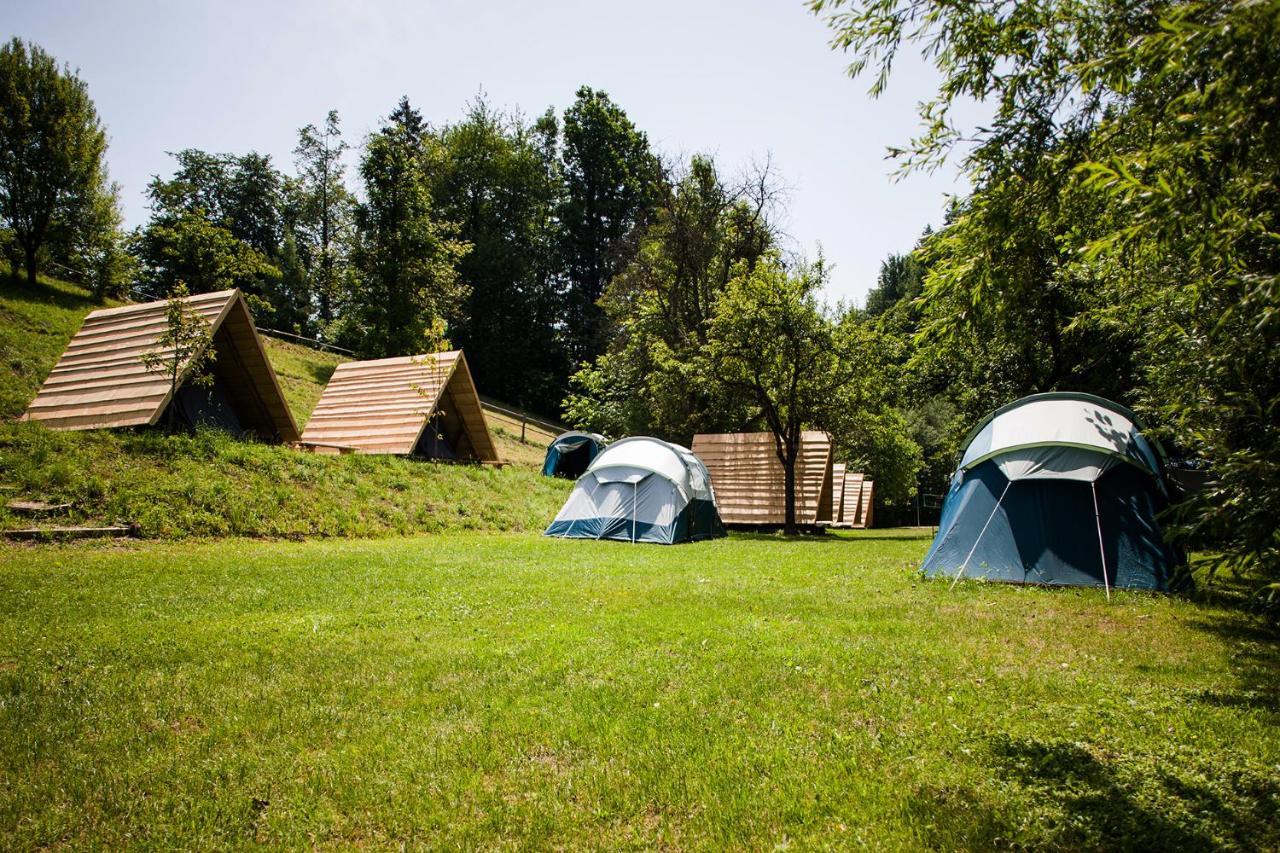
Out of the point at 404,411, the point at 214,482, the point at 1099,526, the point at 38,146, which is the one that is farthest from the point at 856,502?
the point at 38,146

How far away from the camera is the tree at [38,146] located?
24.2 metres

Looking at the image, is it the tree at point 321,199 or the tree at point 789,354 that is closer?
the tree at point 789,354

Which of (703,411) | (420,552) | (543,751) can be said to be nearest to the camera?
(543,751)

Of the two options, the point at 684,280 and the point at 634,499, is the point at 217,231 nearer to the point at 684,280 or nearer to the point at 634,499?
the point at 684,280

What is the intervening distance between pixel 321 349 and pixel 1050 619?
3885 cm

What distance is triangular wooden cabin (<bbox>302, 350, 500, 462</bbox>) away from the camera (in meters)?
20.0

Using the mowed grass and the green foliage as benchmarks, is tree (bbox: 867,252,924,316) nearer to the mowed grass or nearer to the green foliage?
the green foliage

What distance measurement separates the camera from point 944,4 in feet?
14.2

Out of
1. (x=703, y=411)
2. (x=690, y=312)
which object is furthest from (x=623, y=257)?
(x=703, y=411)

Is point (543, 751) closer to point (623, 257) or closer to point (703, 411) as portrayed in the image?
point (703, 411)

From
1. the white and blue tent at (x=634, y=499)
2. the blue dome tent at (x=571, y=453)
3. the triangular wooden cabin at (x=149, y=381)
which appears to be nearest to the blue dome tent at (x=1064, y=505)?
the white and blue tent at (x=634, y=499)

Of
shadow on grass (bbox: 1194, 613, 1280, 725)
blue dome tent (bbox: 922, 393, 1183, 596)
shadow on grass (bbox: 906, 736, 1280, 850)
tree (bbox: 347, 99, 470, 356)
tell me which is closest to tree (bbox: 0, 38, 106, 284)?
tree (bbox: 347, 99, 470, 356)

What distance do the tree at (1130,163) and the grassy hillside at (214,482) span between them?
1296 centimetres

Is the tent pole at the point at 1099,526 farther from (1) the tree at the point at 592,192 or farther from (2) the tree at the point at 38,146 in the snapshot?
(1) the tree at the point at 592,192
